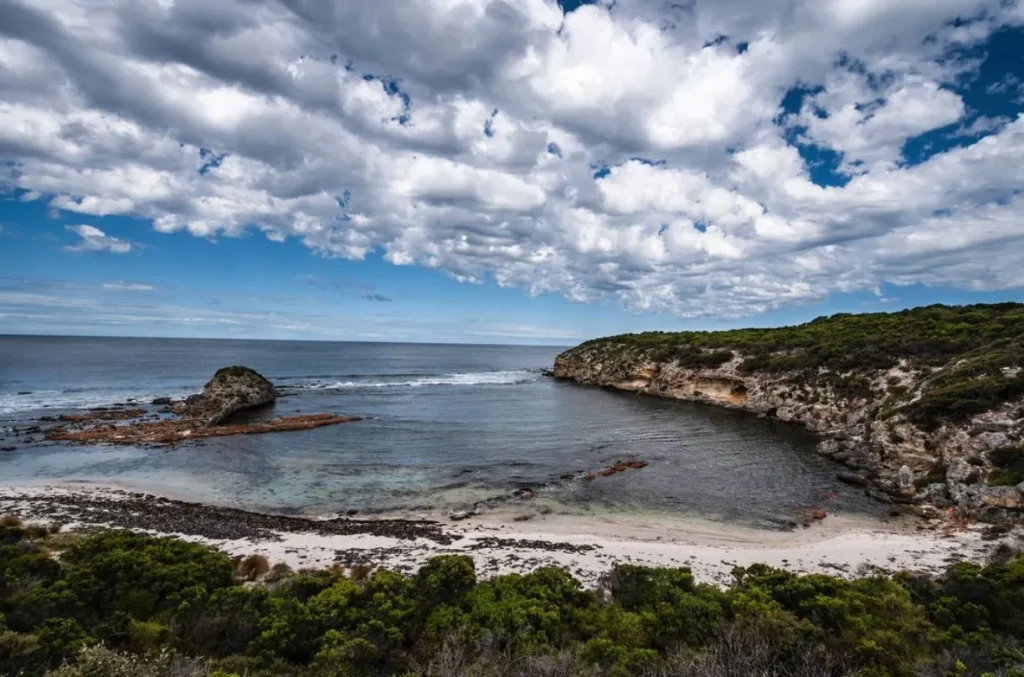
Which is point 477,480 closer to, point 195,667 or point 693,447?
point 693,447

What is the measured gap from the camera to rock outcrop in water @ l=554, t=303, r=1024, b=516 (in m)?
24.8

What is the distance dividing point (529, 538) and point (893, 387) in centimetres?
3590

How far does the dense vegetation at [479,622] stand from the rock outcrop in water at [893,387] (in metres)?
15.6

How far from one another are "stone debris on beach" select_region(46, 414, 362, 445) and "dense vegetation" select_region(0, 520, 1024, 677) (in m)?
29.1

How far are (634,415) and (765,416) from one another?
12762mm

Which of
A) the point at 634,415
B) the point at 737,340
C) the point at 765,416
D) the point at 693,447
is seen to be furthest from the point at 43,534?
the point at 737,340

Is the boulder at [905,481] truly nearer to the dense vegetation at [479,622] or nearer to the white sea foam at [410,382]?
the dense vegetation at [479,622]

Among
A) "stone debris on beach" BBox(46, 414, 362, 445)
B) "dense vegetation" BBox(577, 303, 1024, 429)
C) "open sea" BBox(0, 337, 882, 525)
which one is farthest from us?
"stone debris on beach" BBox(46, 414, 362, 445)

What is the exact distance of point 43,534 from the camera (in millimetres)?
17766

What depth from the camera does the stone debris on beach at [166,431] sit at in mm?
37719

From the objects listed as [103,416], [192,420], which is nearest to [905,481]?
[192,420]

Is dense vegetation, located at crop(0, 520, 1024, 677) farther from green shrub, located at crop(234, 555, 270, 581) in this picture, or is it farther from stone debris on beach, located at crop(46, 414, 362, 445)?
stone debris on beach, located at crop(46, 414, 362, 445)

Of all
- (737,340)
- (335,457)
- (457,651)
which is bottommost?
(335,457)

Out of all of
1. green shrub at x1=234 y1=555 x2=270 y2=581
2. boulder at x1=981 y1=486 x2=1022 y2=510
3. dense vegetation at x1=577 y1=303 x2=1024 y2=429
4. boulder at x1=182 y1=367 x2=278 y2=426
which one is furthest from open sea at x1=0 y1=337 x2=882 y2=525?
green shrub at x1=234 y1=555 x2=270 y2=581
